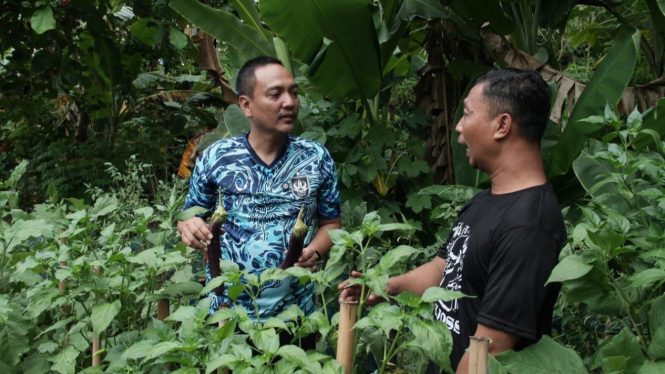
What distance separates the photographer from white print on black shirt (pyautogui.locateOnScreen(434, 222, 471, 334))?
6.29 ft

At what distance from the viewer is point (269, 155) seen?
105 inches

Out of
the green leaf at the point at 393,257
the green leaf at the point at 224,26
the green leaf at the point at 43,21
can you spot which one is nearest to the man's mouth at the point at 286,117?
the green leaf at the point at 393,257

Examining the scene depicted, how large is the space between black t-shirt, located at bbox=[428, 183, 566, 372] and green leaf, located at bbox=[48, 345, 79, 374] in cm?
110

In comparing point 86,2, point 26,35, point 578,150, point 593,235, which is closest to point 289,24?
point 578,150

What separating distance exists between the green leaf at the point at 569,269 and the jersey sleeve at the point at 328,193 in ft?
3.94

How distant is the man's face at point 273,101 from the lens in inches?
105

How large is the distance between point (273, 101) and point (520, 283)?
4.42 feet

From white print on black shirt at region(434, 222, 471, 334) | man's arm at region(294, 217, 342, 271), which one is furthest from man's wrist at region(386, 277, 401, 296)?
man's arm at region(294, 217, 342, 271)

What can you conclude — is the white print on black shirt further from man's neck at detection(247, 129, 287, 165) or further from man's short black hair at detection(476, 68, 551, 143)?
Result: man's neck at detection(247, 129, 287, 165)

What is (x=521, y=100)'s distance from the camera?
6.09 ft

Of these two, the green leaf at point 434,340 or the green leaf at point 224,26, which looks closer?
the green leaf at point 434,340

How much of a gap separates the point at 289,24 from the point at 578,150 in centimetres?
171

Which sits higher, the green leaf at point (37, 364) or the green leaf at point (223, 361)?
the green leaf at point (223, 361)

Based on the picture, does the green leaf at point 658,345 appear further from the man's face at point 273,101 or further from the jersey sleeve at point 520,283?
the man's face at point 273,101
